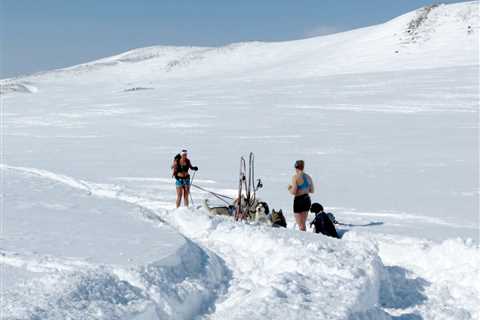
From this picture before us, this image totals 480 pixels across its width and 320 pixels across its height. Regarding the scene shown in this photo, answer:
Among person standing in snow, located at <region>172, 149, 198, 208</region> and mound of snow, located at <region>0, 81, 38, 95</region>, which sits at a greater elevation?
mound of snow, located at <region>0, 81, 38, 95</region>

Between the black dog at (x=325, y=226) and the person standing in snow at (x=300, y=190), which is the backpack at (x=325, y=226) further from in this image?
the person standing in snow at (x=300, y=190)

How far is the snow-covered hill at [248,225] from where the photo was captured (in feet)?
17.6

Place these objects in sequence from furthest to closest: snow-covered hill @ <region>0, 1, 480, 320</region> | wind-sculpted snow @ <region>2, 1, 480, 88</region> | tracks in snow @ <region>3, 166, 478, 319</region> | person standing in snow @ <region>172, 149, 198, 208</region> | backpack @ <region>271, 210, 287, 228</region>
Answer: wind-sculpted snow @ <region>2, 1, 480, 88</region>, person standing in snow @ <region>172, 149, 198, 208</region>, backpack @ <region>271, 210, 287, 228</region>, snow-covered hill @ <region>0, 1, 480, 320</region>, tracks in snow @ <region>3, 166, 478, 319</region>

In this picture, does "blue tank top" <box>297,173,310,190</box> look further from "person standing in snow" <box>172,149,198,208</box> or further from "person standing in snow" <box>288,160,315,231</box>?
"person standing in snow" <box>172,149,198,208</box>

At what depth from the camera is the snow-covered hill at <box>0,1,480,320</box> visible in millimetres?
5363

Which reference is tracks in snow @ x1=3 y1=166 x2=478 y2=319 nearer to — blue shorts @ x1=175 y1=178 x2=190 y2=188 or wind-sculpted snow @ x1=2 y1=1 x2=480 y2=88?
blue shorts @ x1=175 y1=178 x2=190 y2=188

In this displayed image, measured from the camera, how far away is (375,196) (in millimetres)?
11648

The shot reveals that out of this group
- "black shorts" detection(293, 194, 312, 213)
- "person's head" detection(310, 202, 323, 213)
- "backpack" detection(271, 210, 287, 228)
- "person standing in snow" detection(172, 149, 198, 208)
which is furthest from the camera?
"person standing in snow" detection(172, 149, 198, 208)

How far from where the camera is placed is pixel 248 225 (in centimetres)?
837

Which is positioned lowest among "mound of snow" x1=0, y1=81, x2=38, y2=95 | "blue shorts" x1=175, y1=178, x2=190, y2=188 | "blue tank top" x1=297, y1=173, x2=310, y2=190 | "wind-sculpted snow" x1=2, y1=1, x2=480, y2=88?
"blue shorts" x1=175, y1=178, x2=190, y2=188

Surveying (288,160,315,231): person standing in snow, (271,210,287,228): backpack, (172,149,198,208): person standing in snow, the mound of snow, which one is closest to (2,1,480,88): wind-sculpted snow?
the mound of snow

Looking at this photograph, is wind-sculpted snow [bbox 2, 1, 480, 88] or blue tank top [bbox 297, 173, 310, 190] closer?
blue tank top [bbox 297, 173, 310, 190]

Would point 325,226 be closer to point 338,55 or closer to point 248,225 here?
point 248,225

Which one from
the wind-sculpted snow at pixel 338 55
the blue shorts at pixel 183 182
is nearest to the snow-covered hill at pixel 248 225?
the blue shorts at pixel 183 182
